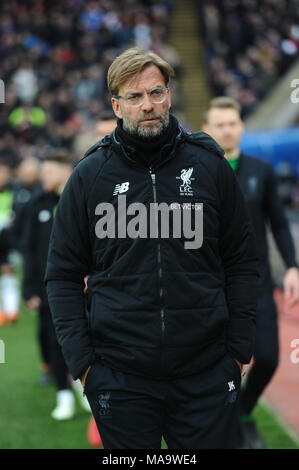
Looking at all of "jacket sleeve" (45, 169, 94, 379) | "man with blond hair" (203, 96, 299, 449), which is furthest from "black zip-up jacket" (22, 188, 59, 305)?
"jacket sleeve" (45, 169, 94, 379)

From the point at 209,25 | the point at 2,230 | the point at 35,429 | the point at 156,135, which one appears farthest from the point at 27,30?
the point at 156,135

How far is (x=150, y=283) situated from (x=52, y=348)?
10.7 feet

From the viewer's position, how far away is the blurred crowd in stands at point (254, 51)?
2211 cm

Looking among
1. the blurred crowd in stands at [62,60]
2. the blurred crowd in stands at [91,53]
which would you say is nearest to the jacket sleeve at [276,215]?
the blurred crowd in stands at [62,60]

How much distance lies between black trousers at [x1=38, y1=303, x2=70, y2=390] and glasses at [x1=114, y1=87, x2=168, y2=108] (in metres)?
3.20

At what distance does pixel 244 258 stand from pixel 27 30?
2085 cm

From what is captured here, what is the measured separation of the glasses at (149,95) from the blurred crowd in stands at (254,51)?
19.0 metres

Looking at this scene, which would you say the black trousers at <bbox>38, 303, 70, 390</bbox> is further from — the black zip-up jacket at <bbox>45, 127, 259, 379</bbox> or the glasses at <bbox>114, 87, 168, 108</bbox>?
the glasses at <bbox>114, 87, 168, 108</bbox>

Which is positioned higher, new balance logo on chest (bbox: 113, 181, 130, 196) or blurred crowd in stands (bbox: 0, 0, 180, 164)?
blurred crowd in stands (bbox: 0, 0, 180, 164)

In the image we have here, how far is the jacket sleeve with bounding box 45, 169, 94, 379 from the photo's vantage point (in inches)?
118

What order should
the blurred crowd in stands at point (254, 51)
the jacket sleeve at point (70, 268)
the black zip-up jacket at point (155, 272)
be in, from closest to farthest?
the black zip-up jacket at point (155, 272) → the jacket sleeve at point (70, 268) → the blurred crowd in stands at point (254, 51)

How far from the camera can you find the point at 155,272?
2879mm

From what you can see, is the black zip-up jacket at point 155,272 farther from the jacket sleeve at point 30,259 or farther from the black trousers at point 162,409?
the jacket sleeve at point 30,259
